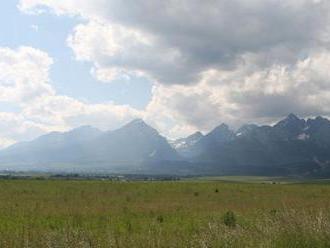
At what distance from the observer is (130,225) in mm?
22594

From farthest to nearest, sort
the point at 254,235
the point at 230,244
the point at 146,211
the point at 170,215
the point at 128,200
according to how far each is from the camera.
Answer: the point at 128,200
the point at 146,211
the point at 170,215
the point at 254,235
the point at 230,244

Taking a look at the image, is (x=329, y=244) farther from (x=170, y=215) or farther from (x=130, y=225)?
(x=170, y=215)

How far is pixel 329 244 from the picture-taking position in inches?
481

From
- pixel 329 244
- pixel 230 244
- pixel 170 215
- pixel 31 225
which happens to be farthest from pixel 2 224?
pixel 329 244

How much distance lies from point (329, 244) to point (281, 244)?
1.19 m

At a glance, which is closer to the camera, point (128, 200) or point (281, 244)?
point (281, 244)

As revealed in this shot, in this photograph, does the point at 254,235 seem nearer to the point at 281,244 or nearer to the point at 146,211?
the point at 281,244

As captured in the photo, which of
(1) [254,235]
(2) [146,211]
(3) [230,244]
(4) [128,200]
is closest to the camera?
(3) [230,244]

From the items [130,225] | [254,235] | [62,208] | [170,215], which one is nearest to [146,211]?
[170,215]

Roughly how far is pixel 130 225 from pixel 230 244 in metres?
11.2

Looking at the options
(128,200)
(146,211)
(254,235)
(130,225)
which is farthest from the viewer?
(128,200)

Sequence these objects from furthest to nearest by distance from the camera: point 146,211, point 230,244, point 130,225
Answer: point 146,211
point 130,225
point 230,244

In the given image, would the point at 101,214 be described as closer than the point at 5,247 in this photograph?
No

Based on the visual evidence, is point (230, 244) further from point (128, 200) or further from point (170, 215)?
point (128, 200)
